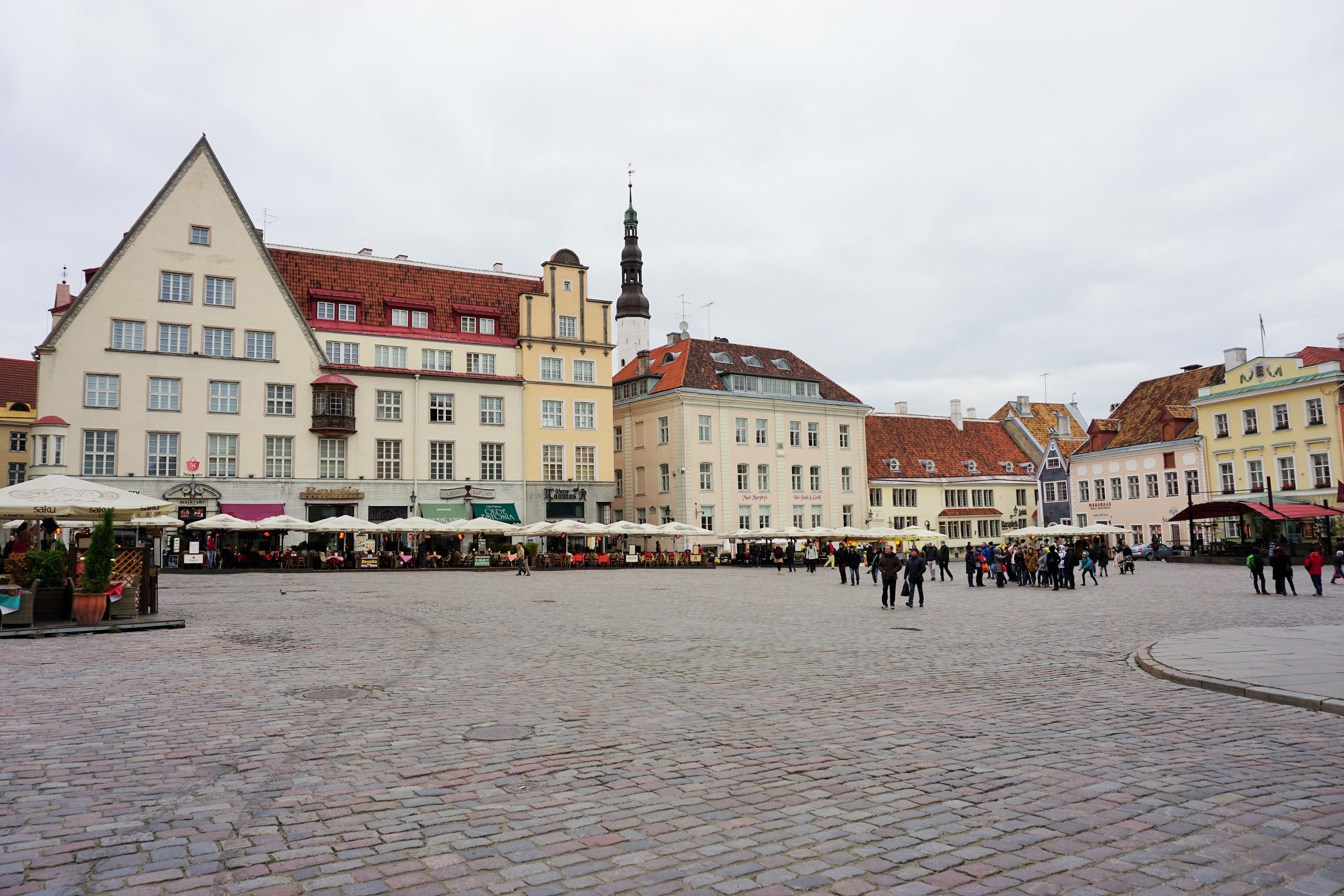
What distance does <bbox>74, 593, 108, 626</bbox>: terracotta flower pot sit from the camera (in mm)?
16594

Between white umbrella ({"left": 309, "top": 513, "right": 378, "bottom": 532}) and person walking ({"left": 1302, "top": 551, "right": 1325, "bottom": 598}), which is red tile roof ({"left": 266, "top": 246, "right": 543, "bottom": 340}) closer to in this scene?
white umbrella ({"left": 309, "top": 513, "right": 378, "bottom": 532})

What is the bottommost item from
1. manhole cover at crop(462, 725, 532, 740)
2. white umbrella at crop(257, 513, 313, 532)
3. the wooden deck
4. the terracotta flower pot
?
manhole cover at crop(462, 725, 532, 740)

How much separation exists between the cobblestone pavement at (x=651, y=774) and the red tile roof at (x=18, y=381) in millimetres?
70016

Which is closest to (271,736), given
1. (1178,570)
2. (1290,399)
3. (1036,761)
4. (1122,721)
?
(1036,761)

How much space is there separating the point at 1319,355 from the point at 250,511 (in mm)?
59322

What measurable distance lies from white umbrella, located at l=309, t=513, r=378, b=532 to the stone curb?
37.3 m

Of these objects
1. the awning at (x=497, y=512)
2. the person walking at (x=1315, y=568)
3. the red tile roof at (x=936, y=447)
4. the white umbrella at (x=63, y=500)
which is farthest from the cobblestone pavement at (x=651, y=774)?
the red tile roof at (x=936, y=447)

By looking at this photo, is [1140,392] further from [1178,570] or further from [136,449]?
[136,449]

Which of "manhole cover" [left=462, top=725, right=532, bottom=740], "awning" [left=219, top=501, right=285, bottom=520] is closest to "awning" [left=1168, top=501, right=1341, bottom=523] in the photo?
"manhole cover" [left=462, top=725, right=532, bottom=740]

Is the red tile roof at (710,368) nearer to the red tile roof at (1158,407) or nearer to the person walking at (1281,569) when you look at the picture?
the red tile roof at (1158,407)

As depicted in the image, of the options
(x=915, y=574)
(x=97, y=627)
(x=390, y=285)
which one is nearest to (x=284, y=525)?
(x=390, y=285)

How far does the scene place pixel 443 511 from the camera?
54.1 meters

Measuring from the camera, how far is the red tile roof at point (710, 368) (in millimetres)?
64375

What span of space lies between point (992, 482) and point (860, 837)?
76.2 metres
